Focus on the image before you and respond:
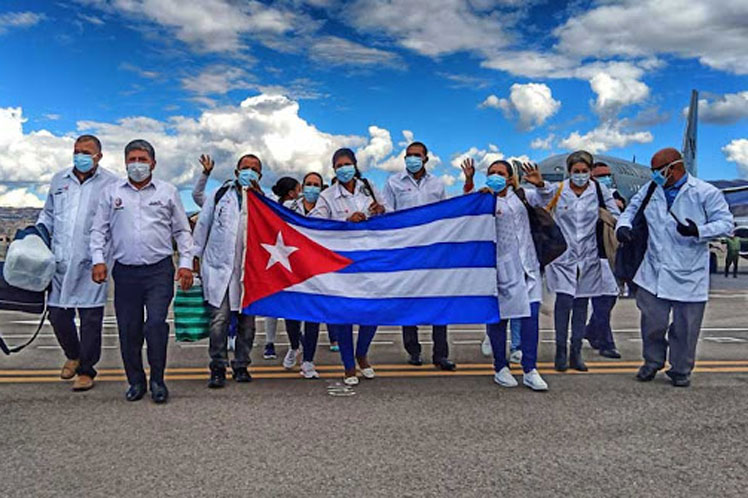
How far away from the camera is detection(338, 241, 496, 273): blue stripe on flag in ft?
21.1

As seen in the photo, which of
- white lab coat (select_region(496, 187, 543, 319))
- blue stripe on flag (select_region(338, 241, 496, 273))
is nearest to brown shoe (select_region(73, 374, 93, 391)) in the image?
blue stripe on flag (select_region(338, 241, 496, 273))

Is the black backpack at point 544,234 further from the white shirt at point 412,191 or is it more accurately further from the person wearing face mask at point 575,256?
the white shirt at point 412,191

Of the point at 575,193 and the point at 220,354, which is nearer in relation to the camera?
the point at 220,354

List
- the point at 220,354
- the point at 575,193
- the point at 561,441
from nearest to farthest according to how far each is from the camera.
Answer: the point at 561,441 → the point at 220,354 → the point at 575,193

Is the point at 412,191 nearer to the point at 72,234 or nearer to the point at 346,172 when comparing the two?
the point at 346,172

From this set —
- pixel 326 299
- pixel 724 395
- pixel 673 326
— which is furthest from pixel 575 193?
pixel 326 299

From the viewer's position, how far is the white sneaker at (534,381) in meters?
5.85

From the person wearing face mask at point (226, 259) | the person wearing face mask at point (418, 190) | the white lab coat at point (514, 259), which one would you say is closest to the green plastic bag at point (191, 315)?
the person wearing face mask at point (226, 259)

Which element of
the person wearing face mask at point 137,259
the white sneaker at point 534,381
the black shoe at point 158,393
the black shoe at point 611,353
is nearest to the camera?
the black shoe at point 158,393

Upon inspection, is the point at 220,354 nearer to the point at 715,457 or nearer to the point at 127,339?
the point at 127,339

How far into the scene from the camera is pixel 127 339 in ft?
18.5

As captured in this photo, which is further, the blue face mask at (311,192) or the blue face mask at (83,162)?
the blue face mask at (311,192)

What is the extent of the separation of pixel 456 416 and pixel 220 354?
2.26m

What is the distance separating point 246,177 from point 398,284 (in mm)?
1797
